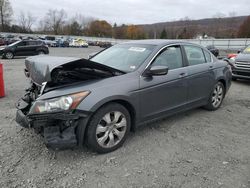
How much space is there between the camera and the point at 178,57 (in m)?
4.23

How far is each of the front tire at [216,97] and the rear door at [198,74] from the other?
23 cm

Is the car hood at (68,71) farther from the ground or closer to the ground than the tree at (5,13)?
closer to the ground

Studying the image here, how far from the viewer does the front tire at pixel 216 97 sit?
16.6 feet

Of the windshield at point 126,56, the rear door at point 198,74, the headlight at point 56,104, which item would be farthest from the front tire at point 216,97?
the headlight at point 56,104

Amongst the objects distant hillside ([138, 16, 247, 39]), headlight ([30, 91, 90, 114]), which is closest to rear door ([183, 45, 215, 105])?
headlight ([30, 91, 90, 114])

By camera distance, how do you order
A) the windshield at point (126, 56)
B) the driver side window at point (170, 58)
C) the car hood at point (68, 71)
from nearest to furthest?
the car hood at point (68, 71) → the windshield at point (126, 56) → the driver side window at point (170, 58)

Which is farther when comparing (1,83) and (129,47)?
(1,83)

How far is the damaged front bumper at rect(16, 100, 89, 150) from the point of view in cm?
277

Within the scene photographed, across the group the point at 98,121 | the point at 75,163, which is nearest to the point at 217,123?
the point at 98,121

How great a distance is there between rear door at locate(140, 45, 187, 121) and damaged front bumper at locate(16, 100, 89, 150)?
1.06m

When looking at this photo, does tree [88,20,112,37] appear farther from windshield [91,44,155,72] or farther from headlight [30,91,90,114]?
headlight [30,91,90,114]

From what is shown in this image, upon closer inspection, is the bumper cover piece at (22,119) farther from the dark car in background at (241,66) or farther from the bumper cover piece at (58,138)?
the dark car in background at (241,66)

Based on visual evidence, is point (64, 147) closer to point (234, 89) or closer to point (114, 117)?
point (114, 117)

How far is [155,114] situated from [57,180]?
179 cm
